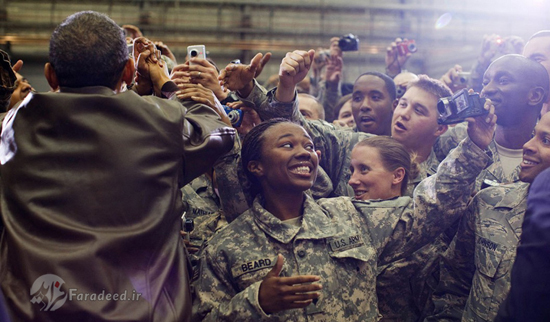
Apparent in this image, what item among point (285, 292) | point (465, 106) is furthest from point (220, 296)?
point (465, 106)

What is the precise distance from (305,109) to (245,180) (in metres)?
1.30

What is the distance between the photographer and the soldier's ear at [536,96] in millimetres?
A: 2584

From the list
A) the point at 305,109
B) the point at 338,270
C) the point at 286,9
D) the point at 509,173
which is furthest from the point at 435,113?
the point at 286,9

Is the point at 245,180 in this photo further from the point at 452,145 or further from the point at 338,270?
the point at 452,145

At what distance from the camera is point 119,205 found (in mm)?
1462

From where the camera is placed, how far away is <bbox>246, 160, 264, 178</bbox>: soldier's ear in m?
2.16

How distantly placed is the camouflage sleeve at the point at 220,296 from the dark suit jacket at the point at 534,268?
789 millimetres

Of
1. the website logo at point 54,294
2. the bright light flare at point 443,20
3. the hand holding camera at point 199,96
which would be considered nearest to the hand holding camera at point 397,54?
the hand holding camera at point 199,96

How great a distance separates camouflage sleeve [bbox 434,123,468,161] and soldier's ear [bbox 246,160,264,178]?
4.20 feet

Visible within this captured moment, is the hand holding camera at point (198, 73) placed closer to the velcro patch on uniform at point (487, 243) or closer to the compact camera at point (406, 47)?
the velcro patch on uniform at point (487, 243)

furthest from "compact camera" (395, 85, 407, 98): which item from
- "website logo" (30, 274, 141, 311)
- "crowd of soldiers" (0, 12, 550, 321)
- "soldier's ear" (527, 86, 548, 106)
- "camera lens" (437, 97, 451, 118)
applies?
"website logo" (30, 274, 141, 311)

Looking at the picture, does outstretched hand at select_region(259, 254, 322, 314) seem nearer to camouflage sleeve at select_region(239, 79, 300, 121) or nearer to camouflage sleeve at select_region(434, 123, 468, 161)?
camouflage sleeve at select_region(239, 79, 300, 121)

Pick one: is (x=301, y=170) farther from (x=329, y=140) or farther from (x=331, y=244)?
(x=329, y=140)

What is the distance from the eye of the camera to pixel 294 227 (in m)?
2.02
